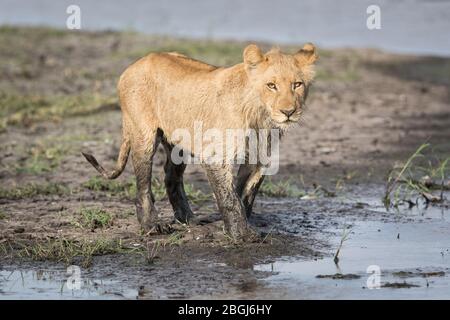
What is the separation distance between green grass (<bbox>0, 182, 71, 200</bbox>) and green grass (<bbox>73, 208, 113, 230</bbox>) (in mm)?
1000

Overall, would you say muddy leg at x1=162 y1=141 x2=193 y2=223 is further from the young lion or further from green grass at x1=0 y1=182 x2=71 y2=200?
green grass at x1=0 y1=182 x2=71 y2=200

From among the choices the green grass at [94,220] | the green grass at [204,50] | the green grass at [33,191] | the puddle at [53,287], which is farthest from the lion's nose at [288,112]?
the green grass at [204,50]

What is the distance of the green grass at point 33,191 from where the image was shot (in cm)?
971

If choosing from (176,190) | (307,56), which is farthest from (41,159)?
(307,56)

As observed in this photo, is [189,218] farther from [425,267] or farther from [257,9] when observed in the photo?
[257,9]

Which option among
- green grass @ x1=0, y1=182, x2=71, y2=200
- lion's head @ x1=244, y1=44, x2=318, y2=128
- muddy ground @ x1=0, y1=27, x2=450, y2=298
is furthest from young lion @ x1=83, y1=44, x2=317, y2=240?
green grass @ x1=0, y1=182, x2=71, y2=200

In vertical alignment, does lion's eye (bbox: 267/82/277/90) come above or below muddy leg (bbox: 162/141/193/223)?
above

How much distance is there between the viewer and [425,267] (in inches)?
296

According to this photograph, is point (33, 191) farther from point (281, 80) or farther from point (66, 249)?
point (281, 80)

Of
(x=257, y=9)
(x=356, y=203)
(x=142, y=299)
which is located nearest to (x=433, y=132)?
(x=356, y=203)

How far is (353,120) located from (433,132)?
1048 mm

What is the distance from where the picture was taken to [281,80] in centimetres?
771

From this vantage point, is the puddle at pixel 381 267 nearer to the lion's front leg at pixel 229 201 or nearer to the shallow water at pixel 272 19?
the lion's front leg at pixel 229 201

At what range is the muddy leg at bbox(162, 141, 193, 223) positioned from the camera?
28.8 feet
